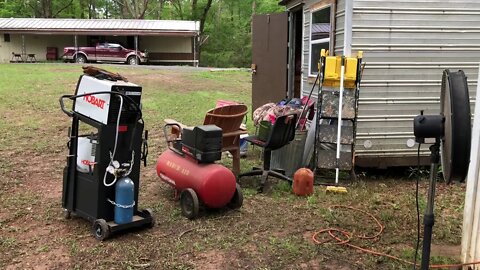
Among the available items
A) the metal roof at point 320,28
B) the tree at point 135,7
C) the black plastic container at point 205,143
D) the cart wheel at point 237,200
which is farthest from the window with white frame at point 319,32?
the tree at point 135,7

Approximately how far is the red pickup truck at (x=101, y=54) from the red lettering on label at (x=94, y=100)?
23.1m

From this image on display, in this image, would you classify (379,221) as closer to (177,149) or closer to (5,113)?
(177,149)

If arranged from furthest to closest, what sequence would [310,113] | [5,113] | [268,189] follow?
[5,113]
[310,113]
[268,189]

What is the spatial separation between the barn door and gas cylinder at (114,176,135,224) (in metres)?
4.90

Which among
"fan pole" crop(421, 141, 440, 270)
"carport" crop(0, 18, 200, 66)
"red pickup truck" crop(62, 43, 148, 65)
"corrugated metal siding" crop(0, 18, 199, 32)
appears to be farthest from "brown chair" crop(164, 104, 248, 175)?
"corrugated metal siding" crop(0, 18, 199, 32)

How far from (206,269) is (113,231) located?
867 millimetres

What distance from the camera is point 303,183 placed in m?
4.82

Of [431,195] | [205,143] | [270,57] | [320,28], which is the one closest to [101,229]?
[205,143]

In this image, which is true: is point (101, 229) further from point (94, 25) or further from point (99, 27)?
point (94, 25)

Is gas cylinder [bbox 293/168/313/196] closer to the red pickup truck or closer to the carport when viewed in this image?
the red pickup truck

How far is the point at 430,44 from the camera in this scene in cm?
553

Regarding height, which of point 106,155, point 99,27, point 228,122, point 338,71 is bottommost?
point 106,155

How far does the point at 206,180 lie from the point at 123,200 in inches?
30.3

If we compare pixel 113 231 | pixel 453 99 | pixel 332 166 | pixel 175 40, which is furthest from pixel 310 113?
pixel 175 40
